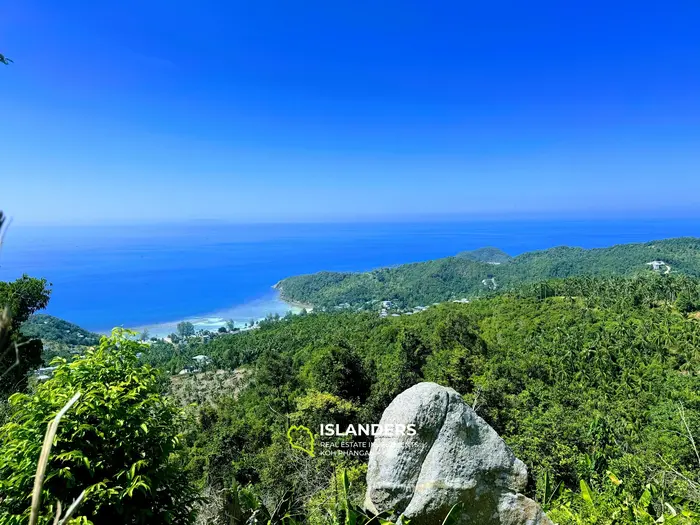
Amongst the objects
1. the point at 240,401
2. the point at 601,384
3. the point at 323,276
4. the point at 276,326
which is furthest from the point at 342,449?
the point at 323,276

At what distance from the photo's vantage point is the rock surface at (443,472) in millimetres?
5039

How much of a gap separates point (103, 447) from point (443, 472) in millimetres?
4049

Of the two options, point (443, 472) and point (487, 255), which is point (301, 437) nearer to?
point (443, 472)

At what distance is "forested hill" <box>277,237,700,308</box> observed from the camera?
90.9 m

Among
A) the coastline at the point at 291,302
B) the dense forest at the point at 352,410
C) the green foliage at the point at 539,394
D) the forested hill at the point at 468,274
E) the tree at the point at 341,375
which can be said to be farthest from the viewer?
the coastline at the point at 291,302

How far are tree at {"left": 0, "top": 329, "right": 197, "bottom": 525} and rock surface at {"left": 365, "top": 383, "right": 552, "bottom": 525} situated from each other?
2.58 m

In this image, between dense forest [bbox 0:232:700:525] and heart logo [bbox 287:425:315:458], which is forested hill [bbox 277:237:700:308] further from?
heart logo [bbox 287:425:315:458]

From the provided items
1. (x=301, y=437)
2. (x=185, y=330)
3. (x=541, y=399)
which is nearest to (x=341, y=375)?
(x=301, y=437)

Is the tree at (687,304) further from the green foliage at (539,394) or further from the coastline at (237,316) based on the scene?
the coastline at (237,316)

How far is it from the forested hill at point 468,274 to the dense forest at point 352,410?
157 feet

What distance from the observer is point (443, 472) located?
5.10 m

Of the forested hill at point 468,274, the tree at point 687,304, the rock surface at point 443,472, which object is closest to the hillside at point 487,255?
the forested hill at point 468,274

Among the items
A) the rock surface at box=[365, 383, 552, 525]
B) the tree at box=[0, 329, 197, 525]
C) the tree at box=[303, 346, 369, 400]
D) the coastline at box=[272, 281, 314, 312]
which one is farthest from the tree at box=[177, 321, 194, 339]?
the tree at box=[0, 329, 197, 525]

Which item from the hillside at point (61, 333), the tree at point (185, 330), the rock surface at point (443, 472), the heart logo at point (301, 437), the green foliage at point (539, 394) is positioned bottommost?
the tree at point (185, 330)
